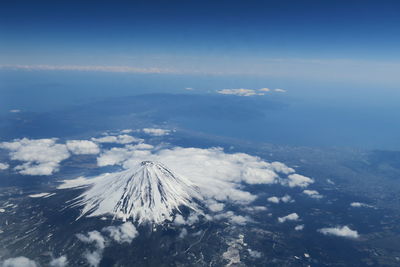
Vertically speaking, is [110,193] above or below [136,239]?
above

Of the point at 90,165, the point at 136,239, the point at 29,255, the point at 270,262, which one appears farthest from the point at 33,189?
the point at 270,262

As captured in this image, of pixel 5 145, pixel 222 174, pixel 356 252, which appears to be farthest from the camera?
pixel 5 145

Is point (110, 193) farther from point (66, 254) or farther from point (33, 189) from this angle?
point (33, 189)

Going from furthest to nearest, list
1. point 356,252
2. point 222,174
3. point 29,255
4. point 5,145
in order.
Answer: point 5,145
point 222,174
point 356,252
point 29,255

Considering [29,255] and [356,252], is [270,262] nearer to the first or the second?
[356,252]

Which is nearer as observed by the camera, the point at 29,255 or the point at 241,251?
the point at 29,255

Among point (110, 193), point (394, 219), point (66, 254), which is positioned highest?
point (110, 193)
